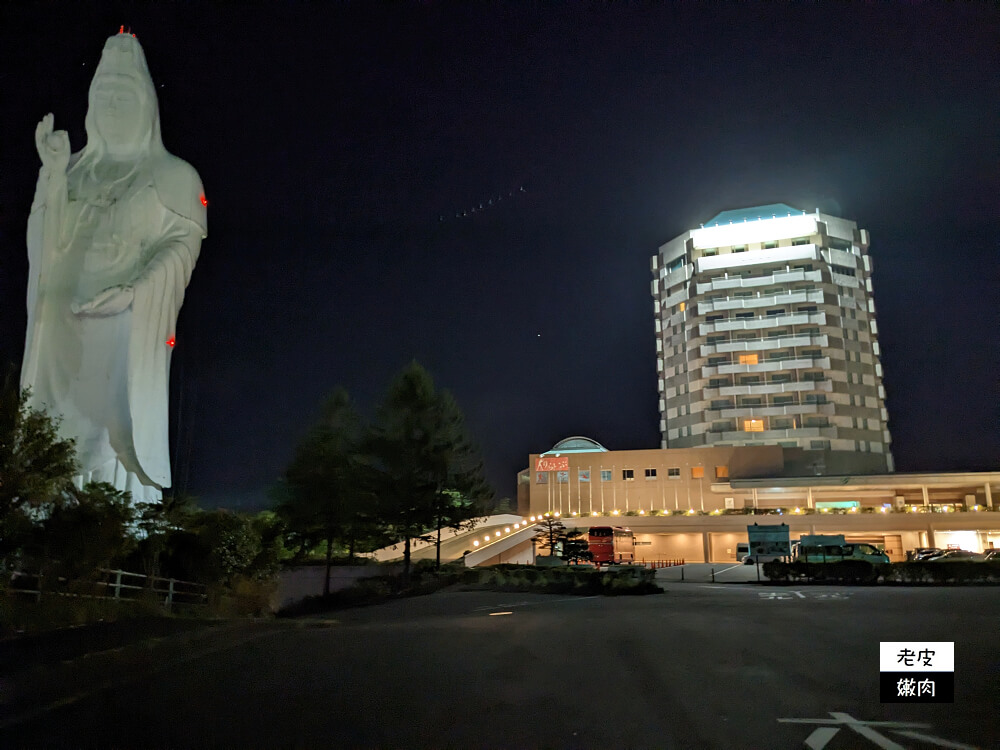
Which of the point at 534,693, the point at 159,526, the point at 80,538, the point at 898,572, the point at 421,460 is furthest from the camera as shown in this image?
the point at 421,460

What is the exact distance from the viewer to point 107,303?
2386 centimetres

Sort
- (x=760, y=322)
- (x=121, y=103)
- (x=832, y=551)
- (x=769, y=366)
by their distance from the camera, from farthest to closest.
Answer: (x=760, y=322) → (x=769, y=366) → (x=832, y=551) → (x=121, y=103)

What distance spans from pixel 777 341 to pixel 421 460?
7520cm

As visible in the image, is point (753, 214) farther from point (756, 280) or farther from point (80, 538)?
point (80, 538)

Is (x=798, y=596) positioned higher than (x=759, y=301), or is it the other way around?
(x=759, y=301)

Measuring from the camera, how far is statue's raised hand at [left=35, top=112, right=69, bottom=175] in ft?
75.6

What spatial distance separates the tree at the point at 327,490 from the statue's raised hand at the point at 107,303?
880cm

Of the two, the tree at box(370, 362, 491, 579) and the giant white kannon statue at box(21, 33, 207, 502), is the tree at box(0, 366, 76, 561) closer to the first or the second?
the giant white kannon statue at box(21, 33, 207, 502)

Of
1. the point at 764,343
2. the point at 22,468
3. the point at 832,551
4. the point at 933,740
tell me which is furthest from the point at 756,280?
the point at 933,740

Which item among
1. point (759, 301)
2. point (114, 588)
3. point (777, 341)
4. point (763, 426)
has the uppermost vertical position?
point (759, 301)

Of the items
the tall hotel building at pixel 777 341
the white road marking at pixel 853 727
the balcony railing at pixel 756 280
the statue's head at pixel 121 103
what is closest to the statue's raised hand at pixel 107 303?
the statue's head at pixel 121 103

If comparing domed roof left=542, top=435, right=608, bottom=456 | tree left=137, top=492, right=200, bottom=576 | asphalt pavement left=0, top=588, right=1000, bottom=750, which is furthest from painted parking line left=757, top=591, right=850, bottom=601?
domed roof left=542, top=435, right=608, bottom=456

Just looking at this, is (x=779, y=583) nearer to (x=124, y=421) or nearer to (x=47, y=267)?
(x=124, y=421)

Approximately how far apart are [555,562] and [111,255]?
25.4 m
